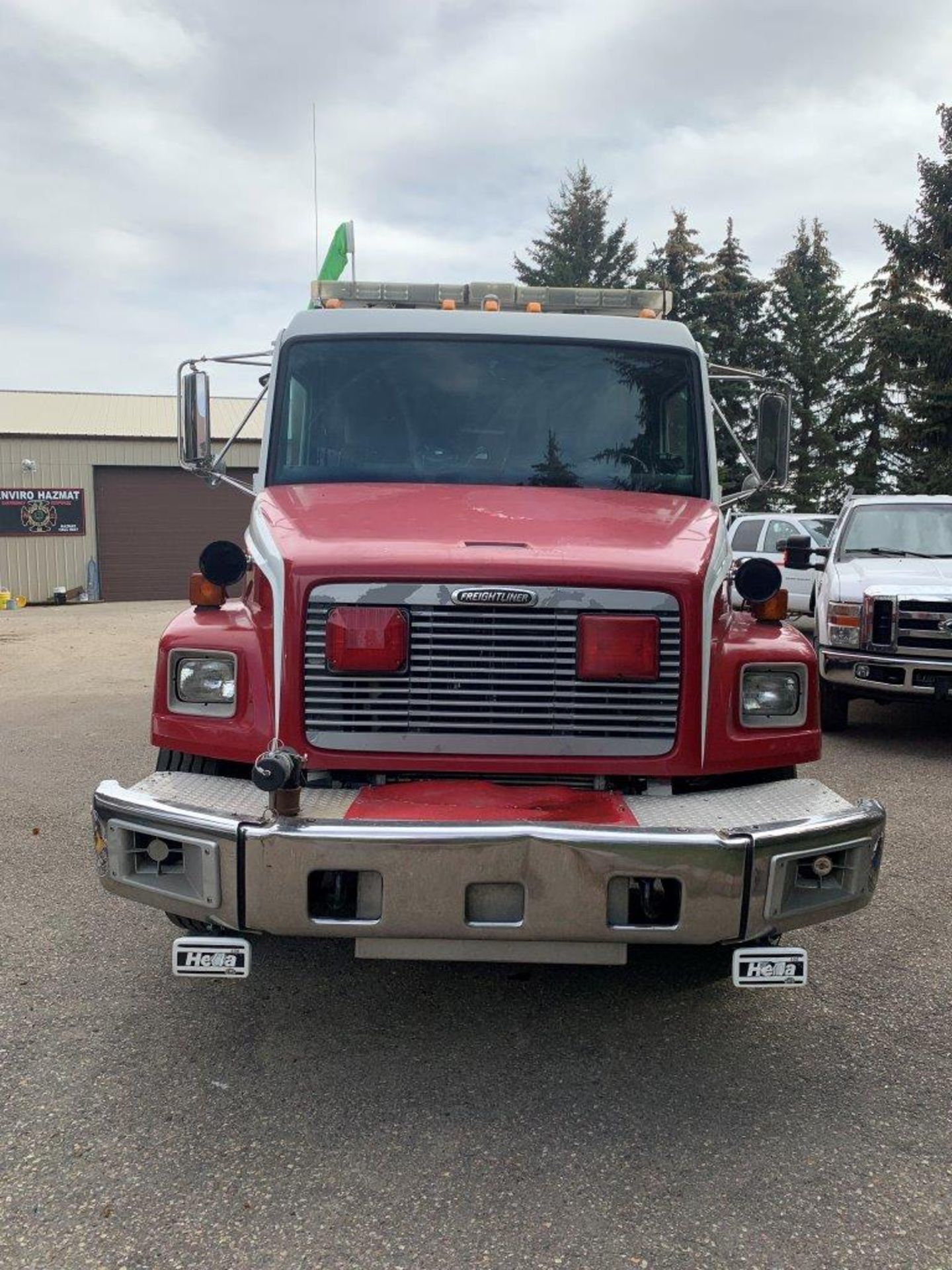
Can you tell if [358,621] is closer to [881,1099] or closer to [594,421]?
[594,421]

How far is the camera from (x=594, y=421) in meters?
4.49

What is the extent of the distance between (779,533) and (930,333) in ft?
39.6

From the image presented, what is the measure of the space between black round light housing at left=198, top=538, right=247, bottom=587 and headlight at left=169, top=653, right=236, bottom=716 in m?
0.49

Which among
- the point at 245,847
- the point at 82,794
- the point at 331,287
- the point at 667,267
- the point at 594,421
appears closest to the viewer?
the point at 245,847

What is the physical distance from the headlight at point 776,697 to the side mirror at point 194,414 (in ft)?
9.88

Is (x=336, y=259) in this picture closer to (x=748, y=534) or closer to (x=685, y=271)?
(x=748, y=534)

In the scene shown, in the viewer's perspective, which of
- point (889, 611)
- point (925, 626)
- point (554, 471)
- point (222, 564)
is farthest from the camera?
point (889, 611)

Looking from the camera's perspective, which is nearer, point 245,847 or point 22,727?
point 245,847

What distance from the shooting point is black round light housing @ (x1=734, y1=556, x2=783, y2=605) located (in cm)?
389

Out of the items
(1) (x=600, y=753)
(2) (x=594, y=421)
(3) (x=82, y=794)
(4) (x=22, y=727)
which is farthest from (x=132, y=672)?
(1) (x=600, y=753)

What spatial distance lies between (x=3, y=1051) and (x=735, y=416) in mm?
33299

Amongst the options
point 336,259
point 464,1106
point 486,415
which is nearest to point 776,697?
point 464,1106

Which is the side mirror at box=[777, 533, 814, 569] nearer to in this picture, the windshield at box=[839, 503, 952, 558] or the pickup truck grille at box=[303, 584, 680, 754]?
the windshield at box=[839, 503, 952, 558]

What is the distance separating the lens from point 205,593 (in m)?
3.82
